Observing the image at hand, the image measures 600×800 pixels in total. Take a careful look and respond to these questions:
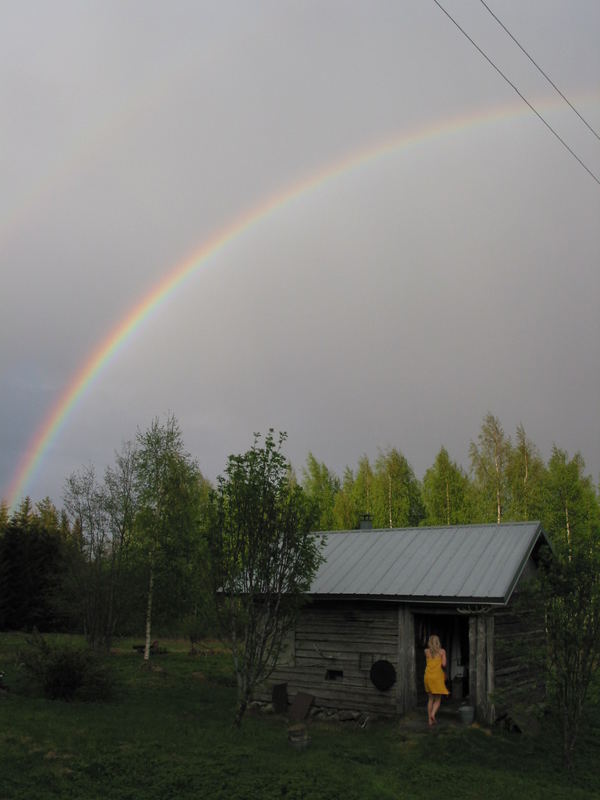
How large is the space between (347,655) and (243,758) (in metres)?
6.87

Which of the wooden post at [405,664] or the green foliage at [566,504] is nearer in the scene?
the wooden post at [405,664]

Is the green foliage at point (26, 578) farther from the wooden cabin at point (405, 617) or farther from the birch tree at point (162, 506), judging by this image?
the wooden cabin at point (405, 617)

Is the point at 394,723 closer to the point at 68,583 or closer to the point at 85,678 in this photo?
the point at 85,678

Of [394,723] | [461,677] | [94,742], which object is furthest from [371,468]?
[94,742]

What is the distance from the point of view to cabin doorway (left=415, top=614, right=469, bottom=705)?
784 inches

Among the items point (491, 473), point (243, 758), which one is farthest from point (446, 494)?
point (243, 758)

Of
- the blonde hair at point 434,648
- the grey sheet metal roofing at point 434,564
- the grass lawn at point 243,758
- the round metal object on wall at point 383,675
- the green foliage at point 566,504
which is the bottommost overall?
the grass lawn at point 243,758

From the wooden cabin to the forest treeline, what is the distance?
7.15 feet

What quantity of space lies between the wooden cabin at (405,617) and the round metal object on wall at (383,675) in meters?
0.02

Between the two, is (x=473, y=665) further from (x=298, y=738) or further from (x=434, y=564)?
(x=298, y=738)

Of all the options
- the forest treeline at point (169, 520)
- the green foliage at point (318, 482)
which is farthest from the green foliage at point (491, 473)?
the green foliage at point (318, 482)

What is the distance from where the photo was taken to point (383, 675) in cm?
1645

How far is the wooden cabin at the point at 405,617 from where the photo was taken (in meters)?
15.6

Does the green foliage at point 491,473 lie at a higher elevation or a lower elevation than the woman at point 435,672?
higher
